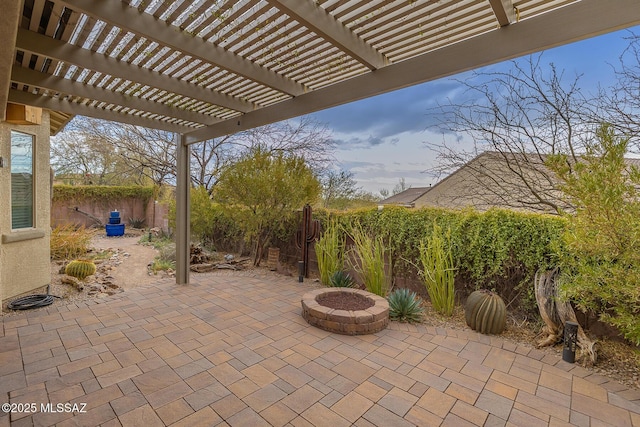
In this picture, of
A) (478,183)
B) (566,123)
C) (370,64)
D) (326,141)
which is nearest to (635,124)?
(566,123)

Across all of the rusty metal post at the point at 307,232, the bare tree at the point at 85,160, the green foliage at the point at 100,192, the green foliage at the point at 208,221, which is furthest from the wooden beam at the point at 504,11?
the green foliage at the point at 100,192

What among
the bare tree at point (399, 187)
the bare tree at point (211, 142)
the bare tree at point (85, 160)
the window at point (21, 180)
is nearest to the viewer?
the window at point (21, 180)

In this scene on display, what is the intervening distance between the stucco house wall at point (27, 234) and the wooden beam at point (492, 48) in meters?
4.08

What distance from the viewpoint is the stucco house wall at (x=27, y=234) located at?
13.7 ft

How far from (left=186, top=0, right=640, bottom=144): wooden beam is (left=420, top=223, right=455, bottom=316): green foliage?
Answer: 2.23 m

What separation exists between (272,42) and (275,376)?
2930mm

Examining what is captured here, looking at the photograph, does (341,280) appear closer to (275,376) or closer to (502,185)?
(275,376)

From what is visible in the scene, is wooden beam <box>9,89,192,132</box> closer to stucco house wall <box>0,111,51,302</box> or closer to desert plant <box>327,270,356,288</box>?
stucco house wall <box>0,111,51,302</box>

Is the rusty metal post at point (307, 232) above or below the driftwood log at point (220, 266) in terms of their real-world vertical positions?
above

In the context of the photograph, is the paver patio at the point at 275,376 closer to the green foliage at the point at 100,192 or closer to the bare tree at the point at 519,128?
the bare tree at the point at 519,128

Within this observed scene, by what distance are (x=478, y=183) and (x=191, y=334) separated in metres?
5.21

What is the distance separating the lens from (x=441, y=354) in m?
3.10

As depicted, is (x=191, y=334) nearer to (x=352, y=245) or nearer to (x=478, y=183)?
Result: (x=352, y=245)

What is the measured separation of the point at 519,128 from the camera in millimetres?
5184
